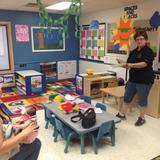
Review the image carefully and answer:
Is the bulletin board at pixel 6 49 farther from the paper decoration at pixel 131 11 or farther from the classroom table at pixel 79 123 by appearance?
the paper decoration at pixel 131 11

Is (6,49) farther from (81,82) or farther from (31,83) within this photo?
(81,82)

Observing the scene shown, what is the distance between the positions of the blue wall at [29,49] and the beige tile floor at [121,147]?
269 cm

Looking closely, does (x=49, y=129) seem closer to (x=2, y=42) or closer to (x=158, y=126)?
(x=158, y=126)

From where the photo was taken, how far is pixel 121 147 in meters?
2.41

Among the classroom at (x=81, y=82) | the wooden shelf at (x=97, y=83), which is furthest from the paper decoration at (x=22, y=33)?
the wooden shelf at (x=97, y=83)

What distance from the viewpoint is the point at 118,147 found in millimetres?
2416

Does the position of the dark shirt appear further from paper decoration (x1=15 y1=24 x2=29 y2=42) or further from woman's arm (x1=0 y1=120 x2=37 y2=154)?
paper decoration (x1=15 y1=24 x2=29 y2=42)

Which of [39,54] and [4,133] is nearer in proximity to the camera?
[4,133]

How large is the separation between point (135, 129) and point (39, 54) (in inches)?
135

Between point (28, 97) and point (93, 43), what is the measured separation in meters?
2.13

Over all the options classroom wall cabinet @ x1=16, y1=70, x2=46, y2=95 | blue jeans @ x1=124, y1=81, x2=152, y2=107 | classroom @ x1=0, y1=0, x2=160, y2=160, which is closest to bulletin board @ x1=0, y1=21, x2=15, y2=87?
classroom @ x1=0, y1=0, x2=160, y2=160

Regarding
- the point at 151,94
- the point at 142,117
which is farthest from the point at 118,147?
the point at 151,94

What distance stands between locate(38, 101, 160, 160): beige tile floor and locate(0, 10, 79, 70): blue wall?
269cm

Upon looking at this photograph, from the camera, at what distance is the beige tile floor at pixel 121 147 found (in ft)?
7.34
